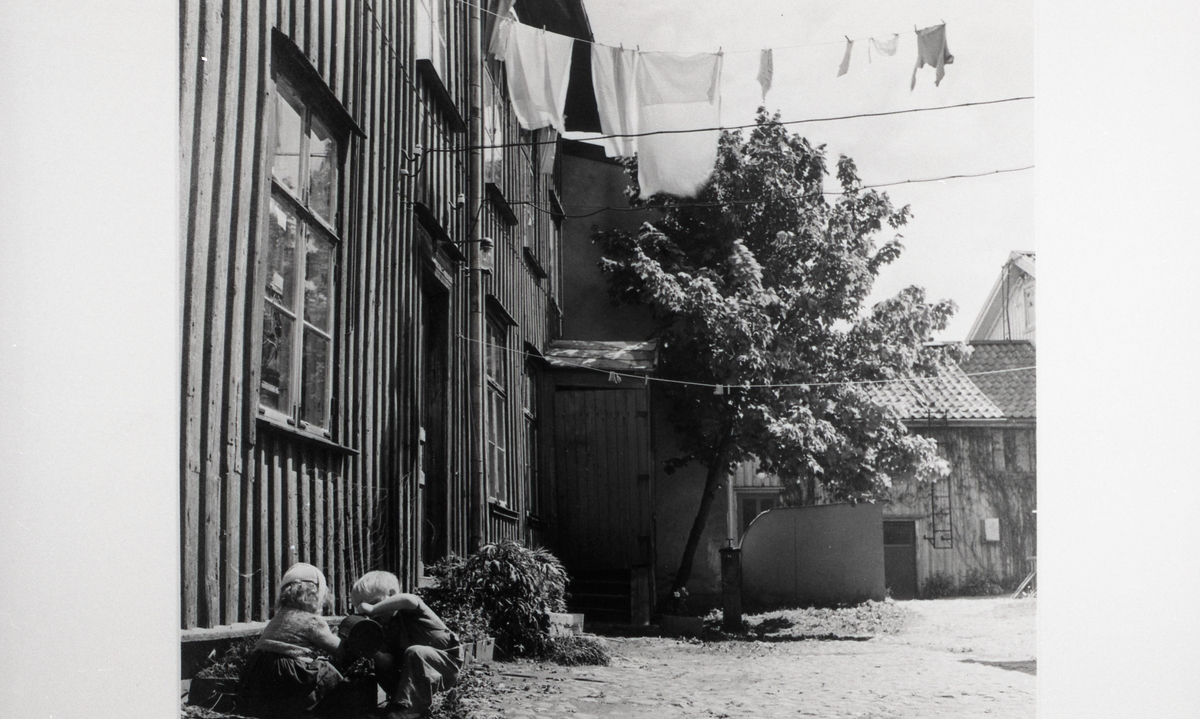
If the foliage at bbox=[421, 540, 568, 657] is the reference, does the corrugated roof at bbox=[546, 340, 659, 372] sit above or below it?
above

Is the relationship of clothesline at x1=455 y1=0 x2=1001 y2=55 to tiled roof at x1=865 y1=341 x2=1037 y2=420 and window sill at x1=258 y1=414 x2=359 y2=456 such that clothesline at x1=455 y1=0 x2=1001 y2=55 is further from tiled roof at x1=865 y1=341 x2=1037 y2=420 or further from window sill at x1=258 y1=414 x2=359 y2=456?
window sill at x1=258 y1=414 x2=359 y2=456

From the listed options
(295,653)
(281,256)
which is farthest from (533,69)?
(295,653)

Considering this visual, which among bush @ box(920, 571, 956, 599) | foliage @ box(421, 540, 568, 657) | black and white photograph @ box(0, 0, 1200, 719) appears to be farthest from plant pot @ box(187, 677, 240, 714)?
bush @ box(920, 571, 956, 599)

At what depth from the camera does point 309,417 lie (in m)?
2.78

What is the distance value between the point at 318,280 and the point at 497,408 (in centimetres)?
69

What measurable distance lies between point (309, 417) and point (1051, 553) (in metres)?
2.27

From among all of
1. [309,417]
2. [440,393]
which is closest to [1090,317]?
[440,393]

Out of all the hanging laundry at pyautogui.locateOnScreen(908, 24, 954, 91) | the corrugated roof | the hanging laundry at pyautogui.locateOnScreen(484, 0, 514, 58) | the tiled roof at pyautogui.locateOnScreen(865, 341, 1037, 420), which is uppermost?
the hanging laundry at pyautogui.locateOnScreen(484, 0, 514, 58)

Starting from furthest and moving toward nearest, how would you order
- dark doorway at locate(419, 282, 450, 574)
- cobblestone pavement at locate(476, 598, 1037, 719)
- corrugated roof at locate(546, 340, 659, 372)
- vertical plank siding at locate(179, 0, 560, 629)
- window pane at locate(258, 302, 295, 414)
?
corrugated roof at locate(546, 340, 659, 372) → dark doorway at locate(419, 282, 450, 574) → cobblestone pavement at locate(476, 598, 1037, 719) → window pane at locate(258, 302, 295, 414) → vertical plank siding at locate(179, 0, 560, 629)

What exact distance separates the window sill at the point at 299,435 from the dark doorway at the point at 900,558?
1.65 m

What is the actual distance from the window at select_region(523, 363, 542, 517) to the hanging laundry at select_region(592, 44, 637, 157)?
0.77m

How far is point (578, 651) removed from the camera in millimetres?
3014

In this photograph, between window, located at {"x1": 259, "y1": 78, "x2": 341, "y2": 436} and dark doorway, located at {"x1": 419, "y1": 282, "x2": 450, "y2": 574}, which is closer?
window, located at {"x1": 259, "y1": 78, "x2": 341, "y2": 436}

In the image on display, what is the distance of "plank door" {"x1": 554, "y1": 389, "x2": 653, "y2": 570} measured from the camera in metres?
3.11
